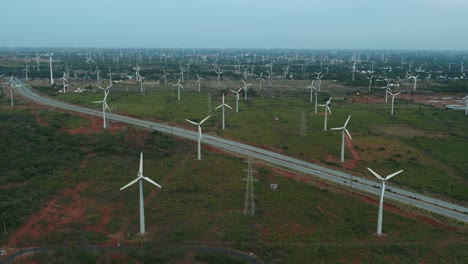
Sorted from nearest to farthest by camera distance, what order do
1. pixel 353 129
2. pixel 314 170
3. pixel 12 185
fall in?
pixel 12 185 → pixel 314 170 → pixel 353 129

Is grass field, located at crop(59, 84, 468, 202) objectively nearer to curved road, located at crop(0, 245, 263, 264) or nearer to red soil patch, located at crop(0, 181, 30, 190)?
curved road, located at crop(0, 245, 263, 264)

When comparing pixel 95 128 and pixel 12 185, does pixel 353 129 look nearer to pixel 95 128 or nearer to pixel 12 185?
pixel 95 128

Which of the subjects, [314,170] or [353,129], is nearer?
[314,170]

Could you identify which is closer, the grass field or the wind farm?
the wind farm

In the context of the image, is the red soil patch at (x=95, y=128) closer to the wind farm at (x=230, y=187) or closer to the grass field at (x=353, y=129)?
the wind farm at (x=230, y=187)

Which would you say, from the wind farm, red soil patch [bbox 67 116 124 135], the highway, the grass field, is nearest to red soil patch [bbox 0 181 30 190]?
the wind farm

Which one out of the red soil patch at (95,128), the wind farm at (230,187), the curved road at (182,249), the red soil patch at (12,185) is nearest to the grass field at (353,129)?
the wind farm at (230,187)

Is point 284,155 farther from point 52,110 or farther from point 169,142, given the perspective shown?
point 52,110

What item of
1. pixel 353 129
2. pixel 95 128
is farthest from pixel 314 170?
pixel 95 128

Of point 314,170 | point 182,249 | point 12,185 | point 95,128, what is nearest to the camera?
point 182,249

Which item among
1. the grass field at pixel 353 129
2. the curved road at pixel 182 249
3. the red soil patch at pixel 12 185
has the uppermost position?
the grass field at pixel 353 129

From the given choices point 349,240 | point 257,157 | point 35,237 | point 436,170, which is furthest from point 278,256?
point 436,170
